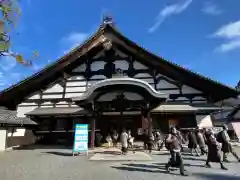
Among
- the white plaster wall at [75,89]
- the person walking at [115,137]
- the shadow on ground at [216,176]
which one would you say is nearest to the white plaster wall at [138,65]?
the white plaster wall at [75,89]

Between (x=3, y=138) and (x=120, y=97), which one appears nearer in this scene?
(x=120, y=97)

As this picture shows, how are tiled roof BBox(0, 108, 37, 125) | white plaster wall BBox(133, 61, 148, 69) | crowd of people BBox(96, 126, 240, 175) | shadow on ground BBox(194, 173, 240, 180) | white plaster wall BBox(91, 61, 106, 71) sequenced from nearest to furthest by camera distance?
shadow on ground BBox(194, 173, 240, 180), crowd of people BBox(96, 126, 240, 175), tiled roof BBox(0, 108, 37, 125), white plaster wall BBox(133, 61, 148, 69), white plaster wall BBox(91, 61, 106, 71)

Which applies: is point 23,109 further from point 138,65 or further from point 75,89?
point 138,65

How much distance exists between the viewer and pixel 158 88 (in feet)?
47.9

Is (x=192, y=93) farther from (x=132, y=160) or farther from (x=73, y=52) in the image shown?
(x=73, y=52)

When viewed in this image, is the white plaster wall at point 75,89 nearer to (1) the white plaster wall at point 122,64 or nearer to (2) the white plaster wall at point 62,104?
(2) the white plaster wall at point 62,104

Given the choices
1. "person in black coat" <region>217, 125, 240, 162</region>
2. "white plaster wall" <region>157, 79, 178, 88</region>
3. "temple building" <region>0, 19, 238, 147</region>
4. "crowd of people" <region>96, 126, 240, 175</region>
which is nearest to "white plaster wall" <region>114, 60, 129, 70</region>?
"temple building" <region>0, 19, 238, 147</region>

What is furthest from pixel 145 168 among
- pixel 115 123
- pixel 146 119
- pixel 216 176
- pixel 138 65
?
pixel 138 65

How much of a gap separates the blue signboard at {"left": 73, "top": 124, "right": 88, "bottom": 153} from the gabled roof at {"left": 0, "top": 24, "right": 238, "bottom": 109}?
642 centimetres

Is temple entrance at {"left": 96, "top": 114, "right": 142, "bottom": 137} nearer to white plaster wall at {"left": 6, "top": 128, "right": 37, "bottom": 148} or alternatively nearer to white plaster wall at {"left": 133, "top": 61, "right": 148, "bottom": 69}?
white plaster wall at {"left": 133, "top": 61, "right": 148, "bottom": 69}

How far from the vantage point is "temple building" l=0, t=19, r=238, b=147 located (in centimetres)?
1387

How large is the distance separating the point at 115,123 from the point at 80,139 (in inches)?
191

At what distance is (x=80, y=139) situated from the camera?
9891mm

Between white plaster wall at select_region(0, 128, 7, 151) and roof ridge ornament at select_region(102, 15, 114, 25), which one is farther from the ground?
roof ridge ornament at select_region(102, 15, 114, 25)
